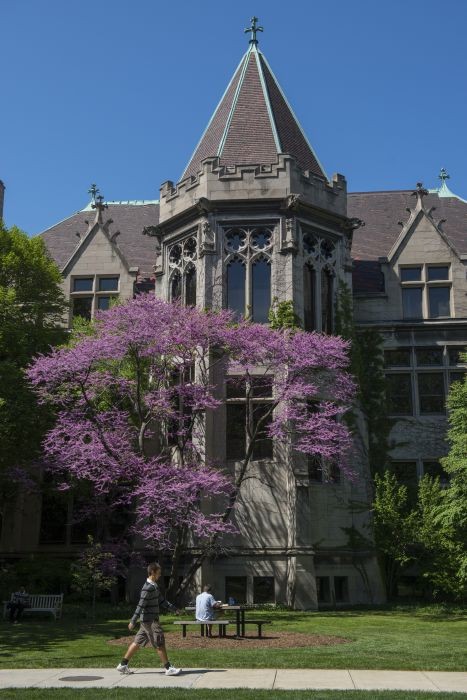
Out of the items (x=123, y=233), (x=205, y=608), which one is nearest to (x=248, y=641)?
(x=205, y=608)

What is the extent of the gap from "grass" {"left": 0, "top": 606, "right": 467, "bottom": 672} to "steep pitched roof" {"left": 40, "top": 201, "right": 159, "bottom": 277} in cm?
1692

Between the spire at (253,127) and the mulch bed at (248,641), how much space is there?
55.1ft

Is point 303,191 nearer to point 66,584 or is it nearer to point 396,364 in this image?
point 396,364

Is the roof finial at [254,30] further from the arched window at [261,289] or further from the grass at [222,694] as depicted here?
the grass at [222,694]

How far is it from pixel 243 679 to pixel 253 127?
22.3m

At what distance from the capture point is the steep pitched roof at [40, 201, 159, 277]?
113 ft

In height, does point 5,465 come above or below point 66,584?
above

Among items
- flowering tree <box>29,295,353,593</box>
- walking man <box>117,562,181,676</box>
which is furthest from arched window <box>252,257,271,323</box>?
walking man <box>117,562,181,676</box>

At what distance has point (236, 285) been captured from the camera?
26359 mm

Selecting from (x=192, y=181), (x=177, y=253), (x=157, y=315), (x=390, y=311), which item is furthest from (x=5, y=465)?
(x=390, y=311)

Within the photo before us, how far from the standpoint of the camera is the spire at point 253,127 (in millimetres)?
28438

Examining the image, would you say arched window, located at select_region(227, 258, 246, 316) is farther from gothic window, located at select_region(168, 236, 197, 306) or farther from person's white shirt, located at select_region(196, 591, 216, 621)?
person's white shirt, located at select_region(196, 591, 216, 621)

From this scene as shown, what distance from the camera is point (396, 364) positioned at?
29688 millimetres

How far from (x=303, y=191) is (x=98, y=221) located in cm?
996
